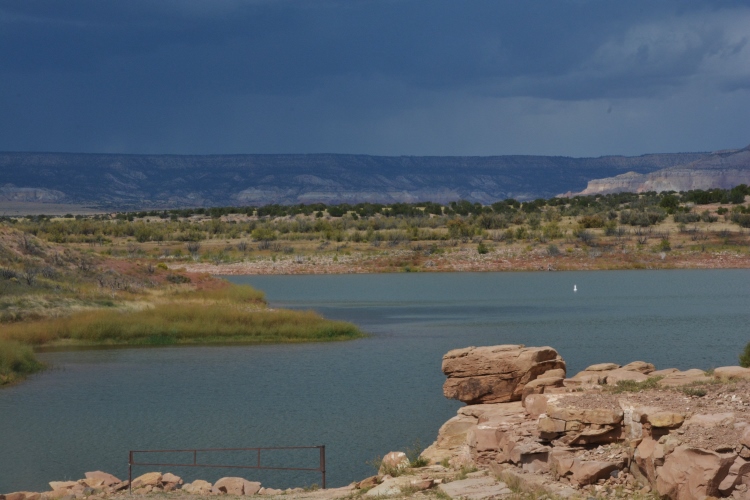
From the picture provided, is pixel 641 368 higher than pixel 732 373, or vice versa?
pixel 732 373

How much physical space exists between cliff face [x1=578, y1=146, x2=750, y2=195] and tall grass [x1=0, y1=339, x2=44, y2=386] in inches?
6199

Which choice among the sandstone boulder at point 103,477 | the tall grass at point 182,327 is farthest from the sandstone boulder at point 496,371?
the tall grass at point 182,327

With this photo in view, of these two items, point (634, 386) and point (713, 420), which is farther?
point (634, 386)

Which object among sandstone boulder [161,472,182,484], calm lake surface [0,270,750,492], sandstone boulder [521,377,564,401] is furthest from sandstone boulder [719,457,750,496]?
sandstone boulder [161,472,182,484]

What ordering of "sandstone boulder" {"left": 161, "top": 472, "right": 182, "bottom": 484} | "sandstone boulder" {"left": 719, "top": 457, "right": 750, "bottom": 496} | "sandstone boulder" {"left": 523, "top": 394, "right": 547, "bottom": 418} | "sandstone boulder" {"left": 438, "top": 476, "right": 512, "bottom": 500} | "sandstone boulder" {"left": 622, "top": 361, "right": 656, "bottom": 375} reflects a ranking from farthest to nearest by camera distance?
"sandstone boulder" {"left": 622, "top": 361, "right": 656, "bottom": 375} → "sandstone boulder" {"left": 161, "top": 472, "right": 182, "bottom": 484} → "sandstone boulder" {"left": 523, "top": 394, "right": 547, "bottom": 418} → "sandstone boulder" {"left": 438, "top": 476, "right": 512, "bottom": 500} → "sandstone boulder" {"left": 719, "top": 457, "right": 750, "bottom": 496}

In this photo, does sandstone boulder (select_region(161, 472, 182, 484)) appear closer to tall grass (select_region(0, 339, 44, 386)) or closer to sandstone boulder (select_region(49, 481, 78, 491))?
sandstone boulder (select_region(49, 481, 78, 491))

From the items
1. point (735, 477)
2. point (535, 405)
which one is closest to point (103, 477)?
point (535, 405)

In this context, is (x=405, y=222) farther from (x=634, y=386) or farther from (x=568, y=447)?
(x=568, y=447)

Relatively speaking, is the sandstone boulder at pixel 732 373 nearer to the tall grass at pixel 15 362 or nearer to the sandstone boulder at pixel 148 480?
the sandstone boulder at pixel 148 480

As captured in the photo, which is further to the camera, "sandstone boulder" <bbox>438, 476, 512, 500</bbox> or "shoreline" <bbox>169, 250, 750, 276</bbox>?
"shoreline" <bbox>169, 250, 750, 276</bbox>

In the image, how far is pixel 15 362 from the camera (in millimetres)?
26391

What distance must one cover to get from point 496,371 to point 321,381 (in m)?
9.17

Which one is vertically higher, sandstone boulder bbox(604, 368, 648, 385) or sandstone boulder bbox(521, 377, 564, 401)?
sandstone boulder bbox(604, 368, 648, 385)

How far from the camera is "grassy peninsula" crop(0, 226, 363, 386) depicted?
109 feet
